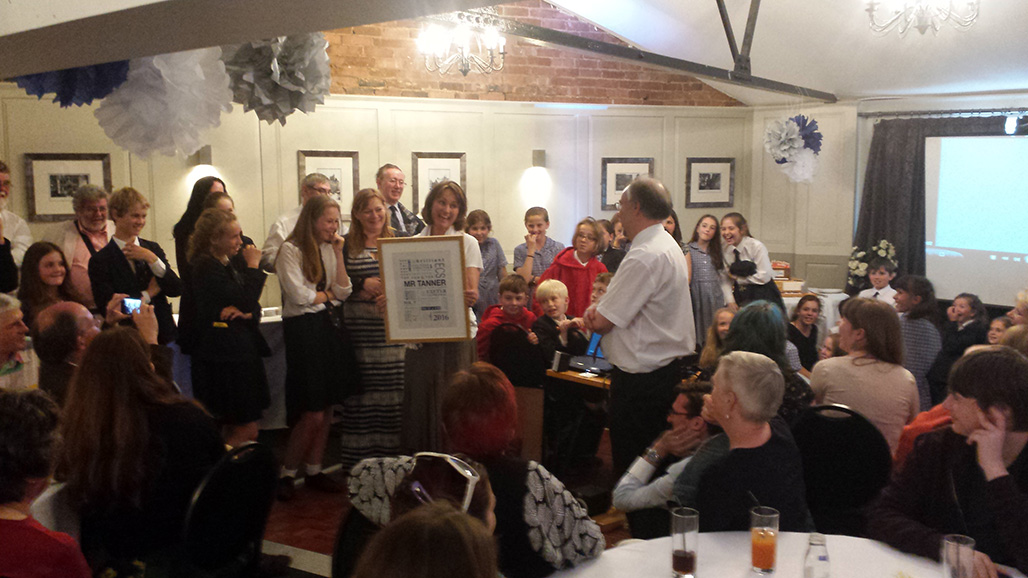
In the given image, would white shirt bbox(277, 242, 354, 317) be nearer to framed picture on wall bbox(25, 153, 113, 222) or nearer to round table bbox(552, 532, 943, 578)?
round table bbox(552, 532, 943, 578)

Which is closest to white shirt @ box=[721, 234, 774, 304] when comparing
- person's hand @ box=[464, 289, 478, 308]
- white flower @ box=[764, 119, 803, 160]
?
white flower @ box=[764, 119, 803, 160]

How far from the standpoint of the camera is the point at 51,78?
5.14 feet

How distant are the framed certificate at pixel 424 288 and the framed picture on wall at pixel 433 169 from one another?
404 cm

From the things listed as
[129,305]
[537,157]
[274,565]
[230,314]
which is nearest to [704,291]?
[537,157]

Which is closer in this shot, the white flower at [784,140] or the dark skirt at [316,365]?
the dark skirt at [316,365]

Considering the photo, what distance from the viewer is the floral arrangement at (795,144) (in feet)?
27.7

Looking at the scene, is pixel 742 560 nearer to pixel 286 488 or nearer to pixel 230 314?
pixel 230 314

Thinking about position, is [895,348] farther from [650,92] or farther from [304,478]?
[650,92]

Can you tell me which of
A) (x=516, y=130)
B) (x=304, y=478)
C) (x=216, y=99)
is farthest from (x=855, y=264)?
(x=216, y=99)

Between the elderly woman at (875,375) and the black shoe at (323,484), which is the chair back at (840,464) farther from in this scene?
the black shoe at (323,484)

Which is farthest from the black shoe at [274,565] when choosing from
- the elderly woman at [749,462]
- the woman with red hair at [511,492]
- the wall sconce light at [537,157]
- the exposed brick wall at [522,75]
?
the wall sconce light at [537,157]

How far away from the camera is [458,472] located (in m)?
1.82

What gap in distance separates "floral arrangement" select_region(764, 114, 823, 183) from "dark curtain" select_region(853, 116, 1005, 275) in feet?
2.16

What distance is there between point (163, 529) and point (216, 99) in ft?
4.38
